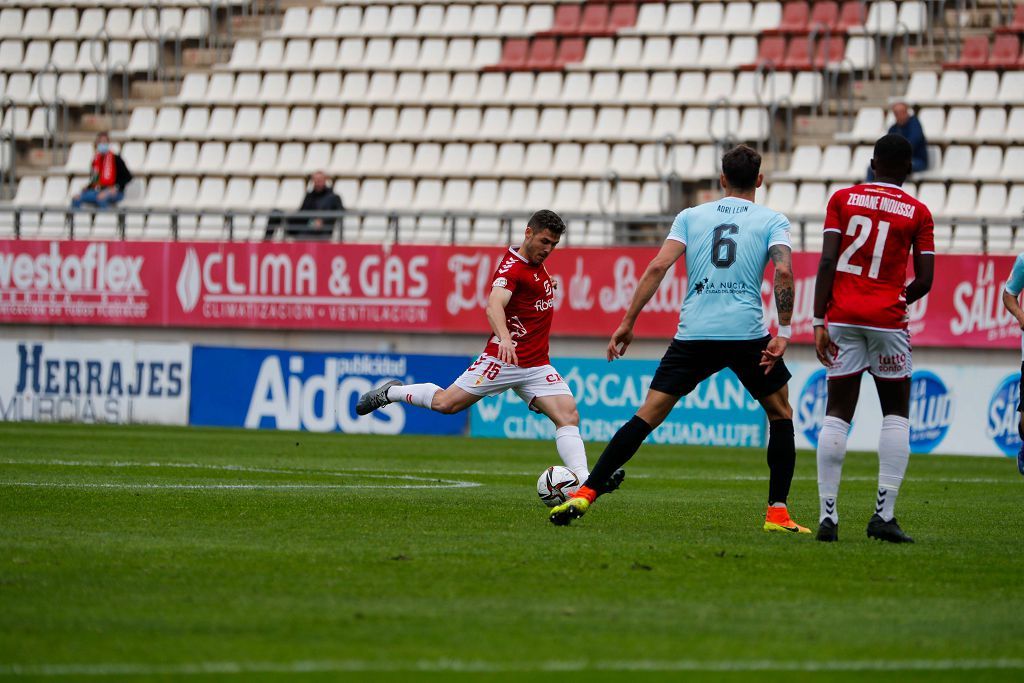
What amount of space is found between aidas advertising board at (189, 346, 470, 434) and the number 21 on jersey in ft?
47.7

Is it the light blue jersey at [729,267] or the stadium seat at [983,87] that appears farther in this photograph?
the stadium seat at [983,87]

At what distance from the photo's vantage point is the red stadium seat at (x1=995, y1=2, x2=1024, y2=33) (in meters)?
26.0

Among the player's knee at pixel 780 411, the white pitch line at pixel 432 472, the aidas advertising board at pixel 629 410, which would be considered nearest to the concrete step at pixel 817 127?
the aidas advertising board at pixel 629 410

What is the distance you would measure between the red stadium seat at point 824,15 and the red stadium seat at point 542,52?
4731mm

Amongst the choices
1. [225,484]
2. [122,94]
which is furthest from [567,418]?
[122,94]

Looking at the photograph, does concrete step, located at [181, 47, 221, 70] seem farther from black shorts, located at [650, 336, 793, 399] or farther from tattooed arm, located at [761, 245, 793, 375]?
tattooed arm, located at [761, 245, 793, 375]

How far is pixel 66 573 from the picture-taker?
7.25 metres

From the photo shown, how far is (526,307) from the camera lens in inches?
433

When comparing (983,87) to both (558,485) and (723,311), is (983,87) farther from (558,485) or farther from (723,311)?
(723,311)

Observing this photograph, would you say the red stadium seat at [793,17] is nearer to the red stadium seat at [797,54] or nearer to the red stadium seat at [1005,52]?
the red stadium seat at [797,54]

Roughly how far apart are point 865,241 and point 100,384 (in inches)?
692

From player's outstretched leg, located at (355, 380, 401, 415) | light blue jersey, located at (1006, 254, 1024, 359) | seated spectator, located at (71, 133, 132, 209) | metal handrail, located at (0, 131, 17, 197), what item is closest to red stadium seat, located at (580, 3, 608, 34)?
seated spectator, located at (71, 133, 132, 209)

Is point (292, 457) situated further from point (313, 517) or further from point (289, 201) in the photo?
point (289, 201)

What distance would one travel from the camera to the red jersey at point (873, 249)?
8891 mm
